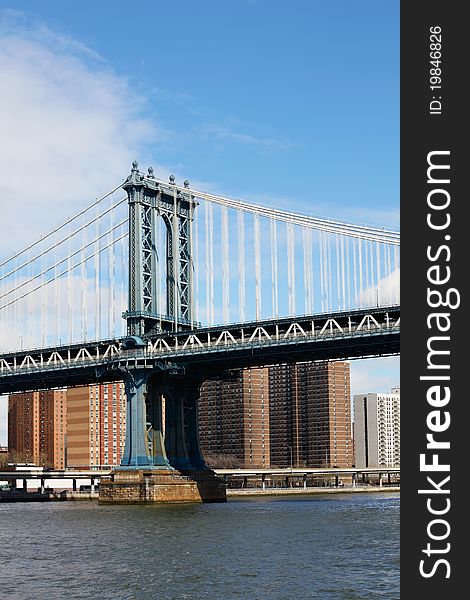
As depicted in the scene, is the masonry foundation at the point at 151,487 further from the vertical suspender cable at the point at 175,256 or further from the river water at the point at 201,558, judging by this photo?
the river water at the point at 201,558

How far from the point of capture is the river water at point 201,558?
→ 37.0 m

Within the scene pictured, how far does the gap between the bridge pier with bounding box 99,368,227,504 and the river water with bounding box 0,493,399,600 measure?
72.9 feet

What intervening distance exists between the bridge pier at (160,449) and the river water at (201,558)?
22.2m

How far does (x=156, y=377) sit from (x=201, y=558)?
58119mm

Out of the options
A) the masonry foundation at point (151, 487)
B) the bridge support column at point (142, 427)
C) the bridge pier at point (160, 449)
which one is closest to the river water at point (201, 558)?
the masonry foundation at point (151, 487)

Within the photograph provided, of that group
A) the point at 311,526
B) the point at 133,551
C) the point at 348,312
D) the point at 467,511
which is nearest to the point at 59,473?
the point at 348,312

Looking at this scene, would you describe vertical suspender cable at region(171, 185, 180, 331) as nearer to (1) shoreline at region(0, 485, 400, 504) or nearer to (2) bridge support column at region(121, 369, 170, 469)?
(2) bridge support column at region(121, 369, 170, 469)

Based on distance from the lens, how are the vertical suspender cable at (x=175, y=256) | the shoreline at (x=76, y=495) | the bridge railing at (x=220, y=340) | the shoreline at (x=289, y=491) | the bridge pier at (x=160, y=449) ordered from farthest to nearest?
1. the shoreline at (x=289, y=491)
2. the shoreline at (x=76, y=495)
3. the vertical suspender cable at (x=175, y=256)
4. the bridge pier at (x=160, y=449)
5. the bridge railing at (x=220, y=340)

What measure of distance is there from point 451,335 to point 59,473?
518ft

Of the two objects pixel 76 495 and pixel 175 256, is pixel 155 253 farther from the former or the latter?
pixel 76 495

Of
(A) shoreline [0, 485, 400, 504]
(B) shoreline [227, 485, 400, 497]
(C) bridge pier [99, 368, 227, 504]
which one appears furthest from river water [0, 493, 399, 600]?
(B) shoreline [227, 485, 400, 497]

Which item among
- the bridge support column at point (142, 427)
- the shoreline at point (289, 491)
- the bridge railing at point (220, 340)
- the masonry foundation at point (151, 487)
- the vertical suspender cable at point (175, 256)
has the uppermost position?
the vertical suspender cable at point (175, 256)

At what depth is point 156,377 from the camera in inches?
4131

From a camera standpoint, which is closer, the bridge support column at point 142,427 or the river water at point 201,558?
the river water at point 201,558
